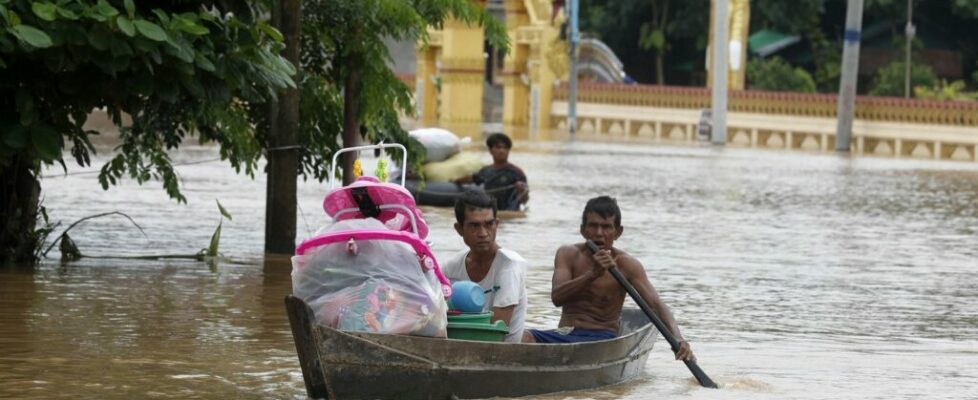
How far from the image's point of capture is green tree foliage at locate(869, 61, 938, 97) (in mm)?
56906

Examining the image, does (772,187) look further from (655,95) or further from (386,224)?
(655,95)

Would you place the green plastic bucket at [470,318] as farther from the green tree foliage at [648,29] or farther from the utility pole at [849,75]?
the green tree foliage at [648,29]

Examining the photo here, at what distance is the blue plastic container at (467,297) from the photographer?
9.16 metres

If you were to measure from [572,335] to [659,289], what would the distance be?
17.5 feet

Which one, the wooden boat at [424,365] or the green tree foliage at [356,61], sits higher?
the green tree foliage at [356,61]

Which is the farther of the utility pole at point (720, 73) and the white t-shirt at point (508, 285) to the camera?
the utility pole at point (720, 73)

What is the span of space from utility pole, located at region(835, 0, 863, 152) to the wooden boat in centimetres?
3828

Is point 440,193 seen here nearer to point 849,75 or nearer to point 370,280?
point 370,280

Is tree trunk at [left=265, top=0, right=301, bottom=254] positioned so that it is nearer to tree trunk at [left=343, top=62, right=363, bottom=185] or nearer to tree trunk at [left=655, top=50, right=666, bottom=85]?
tree trunk at [left=343, top=62, right=363, bottom=185]

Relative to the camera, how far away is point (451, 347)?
29.1ft

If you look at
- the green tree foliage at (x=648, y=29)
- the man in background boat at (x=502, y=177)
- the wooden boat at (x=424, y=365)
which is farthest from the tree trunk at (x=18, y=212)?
the green tree foliage at (x=648, y=29)

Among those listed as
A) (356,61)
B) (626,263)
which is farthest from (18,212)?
(626,263)

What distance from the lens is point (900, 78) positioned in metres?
57.3

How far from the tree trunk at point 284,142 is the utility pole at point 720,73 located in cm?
3402
